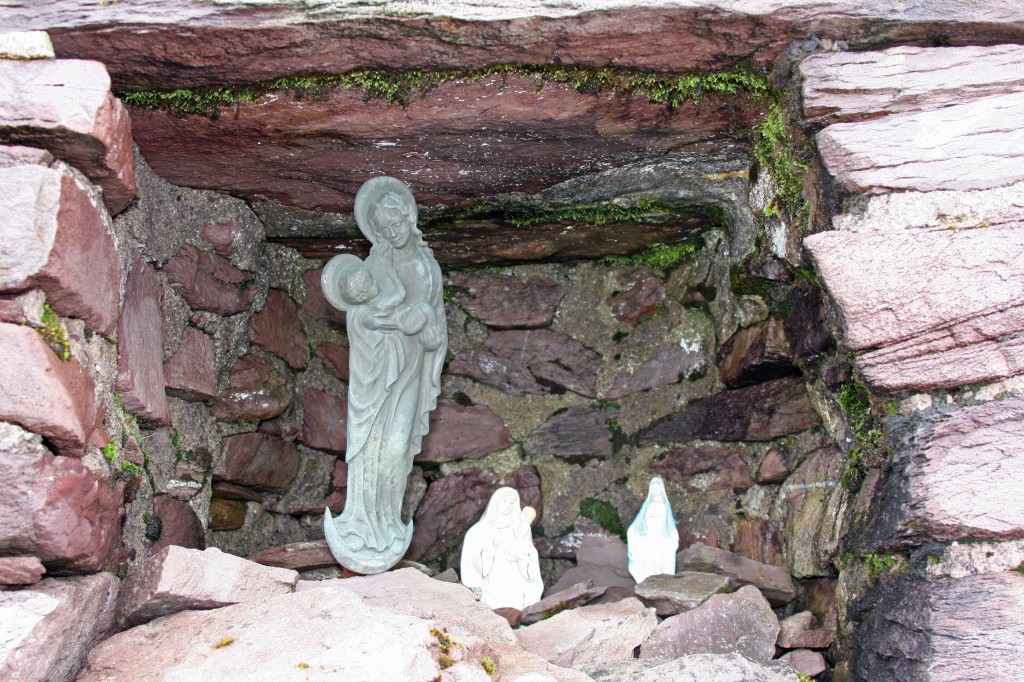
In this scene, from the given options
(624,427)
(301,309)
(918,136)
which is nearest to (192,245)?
(301,309)

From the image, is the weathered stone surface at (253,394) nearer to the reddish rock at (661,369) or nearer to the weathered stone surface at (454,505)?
the weathered stone surface at (454,505)

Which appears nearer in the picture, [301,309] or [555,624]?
[555,624]

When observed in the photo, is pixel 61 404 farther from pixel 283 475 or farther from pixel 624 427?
pixel 624 427

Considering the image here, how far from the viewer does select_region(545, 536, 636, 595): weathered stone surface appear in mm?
3828

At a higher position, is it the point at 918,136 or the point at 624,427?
the point at 918,136

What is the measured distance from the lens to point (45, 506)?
2.49m

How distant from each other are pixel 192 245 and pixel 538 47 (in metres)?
1.42

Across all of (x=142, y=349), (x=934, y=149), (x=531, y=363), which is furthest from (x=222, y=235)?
(x=934, y=149)

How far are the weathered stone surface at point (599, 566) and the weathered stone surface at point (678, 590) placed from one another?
0.39 meters

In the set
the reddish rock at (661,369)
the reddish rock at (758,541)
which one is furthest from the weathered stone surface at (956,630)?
the reddish rock at (661,369)

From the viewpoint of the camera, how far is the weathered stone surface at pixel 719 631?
3041 mm

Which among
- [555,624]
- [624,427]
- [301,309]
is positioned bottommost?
[555,624]

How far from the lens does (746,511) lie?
384 cm

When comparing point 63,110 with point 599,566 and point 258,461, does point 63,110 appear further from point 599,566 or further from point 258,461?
point 599,566
